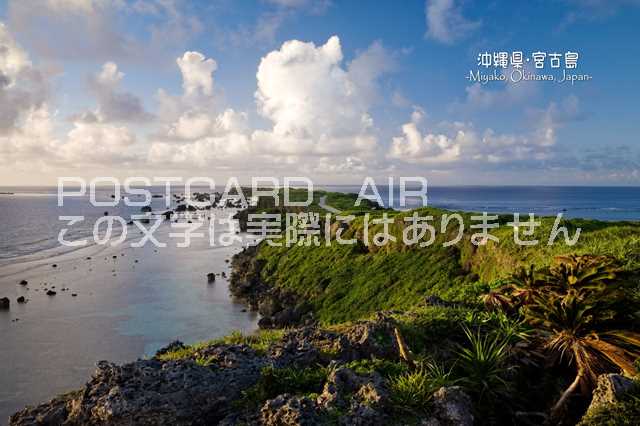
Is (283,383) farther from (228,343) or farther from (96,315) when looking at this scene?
(96,315)

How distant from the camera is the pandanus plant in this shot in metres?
8.64

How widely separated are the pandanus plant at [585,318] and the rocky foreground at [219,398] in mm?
3509

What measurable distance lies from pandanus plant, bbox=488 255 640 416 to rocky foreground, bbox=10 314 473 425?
351cm

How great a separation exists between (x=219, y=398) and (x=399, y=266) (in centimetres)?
3122

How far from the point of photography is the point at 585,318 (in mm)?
9406

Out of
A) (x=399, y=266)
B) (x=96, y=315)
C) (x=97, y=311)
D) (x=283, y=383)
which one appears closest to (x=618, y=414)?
(x=283, y=383)

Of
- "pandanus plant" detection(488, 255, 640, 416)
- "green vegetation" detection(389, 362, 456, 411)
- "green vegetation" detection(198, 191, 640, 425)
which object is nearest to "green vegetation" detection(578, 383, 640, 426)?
"green vegetation" detection(198, 191, 640, 425)

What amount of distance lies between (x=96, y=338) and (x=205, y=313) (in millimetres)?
9597

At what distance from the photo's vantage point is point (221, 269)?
5912cm

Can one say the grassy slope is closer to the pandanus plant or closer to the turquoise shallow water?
the turquoise shallow water

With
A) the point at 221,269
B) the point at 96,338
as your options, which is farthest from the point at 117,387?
the point at 221,269

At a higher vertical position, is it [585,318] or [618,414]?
[585,318]

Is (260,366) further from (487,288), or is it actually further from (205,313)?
(205,313)

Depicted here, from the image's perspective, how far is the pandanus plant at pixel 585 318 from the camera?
8.64 m
